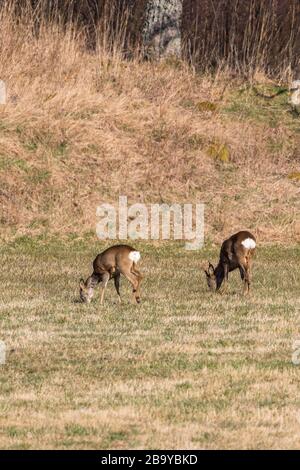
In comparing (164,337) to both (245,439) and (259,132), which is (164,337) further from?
(259,132)

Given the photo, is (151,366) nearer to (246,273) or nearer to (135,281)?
(135,281)

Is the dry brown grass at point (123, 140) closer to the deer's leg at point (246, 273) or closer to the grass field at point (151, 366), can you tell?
the grass field at point (151, 366)

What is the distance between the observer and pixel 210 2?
35219mm

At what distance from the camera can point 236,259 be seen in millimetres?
17500

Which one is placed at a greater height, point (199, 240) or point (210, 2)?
point (210, 2)

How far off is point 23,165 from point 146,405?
586 inches

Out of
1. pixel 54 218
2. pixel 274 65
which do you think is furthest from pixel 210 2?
pixel 54 218

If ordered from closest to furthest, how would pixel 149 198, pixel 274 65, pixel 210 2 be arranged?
→ pixel 149 198
pixel 274 65
pixel 210 2

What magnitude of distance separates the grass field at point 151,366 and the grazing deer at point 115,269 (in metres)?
Result: 0.19

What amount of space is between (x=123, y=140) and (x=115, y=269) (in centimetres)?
1005
